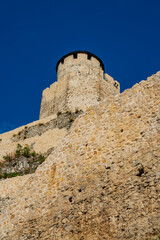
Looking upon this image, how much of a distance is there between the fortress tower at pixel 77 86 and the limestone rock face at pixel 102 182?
13077 millimetres

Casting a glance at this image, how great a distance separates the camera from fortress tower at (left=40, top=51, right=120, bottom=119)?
22.2m

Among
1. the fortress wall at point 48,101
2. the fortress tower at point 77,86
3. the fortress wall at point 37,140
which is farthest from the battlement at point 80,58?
the fortress wall at point 37,140

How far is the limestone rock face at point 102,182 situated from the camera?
598cm

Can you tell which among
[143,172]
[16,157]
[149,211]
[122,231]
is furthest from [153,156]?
[16,157]

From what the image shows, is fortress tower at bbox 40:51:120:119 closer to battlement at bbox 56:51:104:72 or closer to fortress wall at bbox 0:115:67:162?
battlement at bbox 56:51:104:72

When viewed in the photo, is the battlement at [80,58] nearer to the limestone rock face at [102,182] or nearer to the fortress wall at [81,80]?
the fortress wall at [81,80]

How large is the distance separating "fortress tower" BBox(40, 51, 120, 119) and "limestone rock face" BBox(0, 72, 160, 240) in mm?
13077

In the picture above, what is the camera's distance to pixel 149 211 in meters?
5.64

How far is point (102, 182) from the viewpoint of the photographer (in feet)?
22.6

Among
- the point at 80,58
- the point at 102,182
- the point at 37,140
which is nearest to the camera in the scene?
the point at 102,182

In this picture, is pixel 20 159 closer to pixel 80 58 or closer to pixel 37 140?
pixel 37 140

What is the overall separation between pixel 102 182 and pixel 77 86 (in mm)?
16874

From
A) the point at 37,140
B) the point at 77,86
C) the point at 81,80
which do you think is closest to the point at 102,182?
the point at 37,140

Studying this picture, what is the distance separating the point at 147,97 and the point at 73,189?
3.29 metres
